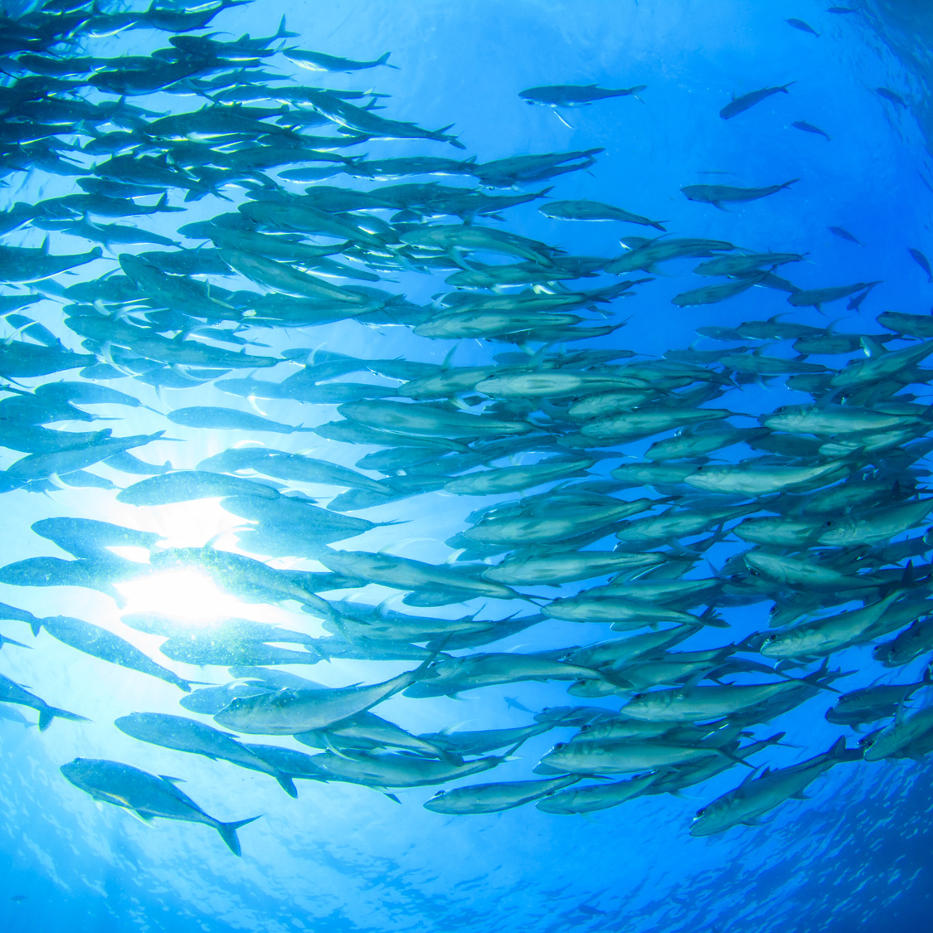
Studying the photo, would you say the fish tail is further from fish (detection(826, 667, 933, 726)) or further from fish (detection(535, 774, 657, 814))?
fish (detection(826, 667, 933, 726))

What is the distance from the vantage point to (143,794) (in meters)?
Result: 4.66

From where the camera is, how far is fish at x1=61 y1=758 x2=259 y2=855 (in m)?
4.55

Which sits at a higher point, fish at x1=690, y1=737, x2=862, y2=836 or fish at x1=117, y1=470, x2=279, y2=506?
fish at x1=117, y1=470, x2=279, y2=506

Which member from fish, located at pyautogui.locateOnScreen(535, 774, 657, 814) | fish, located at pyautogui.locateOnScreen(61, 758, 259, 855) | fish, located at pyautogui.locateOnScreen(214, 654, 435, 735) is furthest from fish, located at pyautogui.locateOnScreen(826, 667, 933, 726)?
fish, located at pyautogui.locateOnScreen(61, 758, 259, 855)

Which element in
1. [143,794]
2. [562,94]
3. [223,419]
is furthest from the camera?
[562,94]

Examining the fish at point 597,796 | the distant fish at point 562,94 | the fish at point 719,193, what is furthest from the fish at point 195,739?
the fish at point 719,193

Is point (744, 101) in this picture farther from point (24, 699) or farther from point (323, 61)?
point (24, 699)

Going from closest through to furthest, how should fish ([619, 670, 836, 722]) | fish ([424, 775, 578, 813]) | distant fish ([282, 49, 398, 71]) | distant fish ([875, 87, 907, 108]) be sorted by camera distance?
fish ([619, 670, 836, 722]) → fish ([424, 775, 578, 813]) → distant fish ([282, 49, 398, 71]) → distant fish ([875, 87, 907, 108])

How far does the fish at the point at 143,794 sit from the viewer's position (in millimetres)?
4547

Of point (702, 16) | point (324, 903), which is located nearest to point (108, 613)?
point (702, 16)

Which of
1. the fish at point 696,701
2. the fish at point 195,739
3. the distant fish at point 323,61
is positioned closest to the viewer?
the fish at point 696,701

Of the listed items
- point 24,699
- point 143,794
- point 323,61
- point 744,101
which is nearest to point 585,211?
point 323,61

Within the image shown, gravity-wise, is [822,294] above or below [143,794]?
above

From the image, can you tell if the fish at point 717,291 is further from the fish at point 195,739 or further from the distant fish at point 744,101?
the fish at point 195,739
